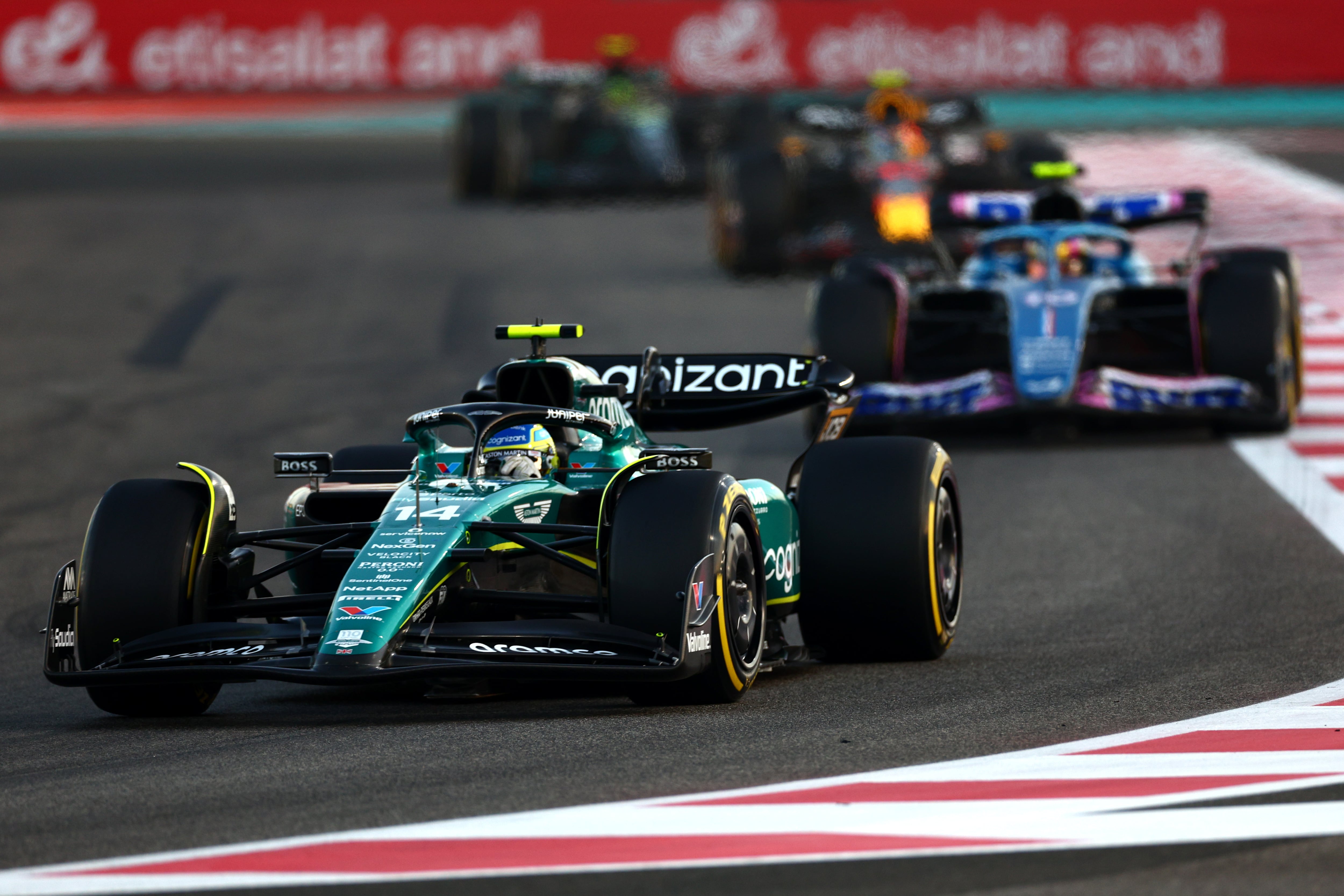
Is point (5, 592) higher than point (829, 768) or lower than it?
lower

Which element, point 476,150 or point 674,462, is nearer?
point 674,462

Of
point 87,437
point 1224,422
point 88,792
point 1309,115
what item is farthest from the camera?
point 1309,115

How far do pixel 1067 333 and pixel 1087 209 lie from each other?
2262 millimetres

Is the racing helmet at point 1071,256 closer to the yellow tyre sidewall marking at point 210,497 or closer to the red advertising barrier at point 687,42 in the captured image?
the yellow tyre sidewall marking at point 210,497

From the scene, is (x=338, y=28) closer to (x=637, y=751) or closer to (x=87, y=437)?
(x=87, y=437)

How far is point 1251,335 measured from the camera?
50.9ft

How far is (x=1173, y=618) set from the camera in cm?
1035

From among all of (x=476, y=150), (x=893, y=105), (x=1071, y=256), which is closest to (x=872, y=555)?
(x=1071, y=256)

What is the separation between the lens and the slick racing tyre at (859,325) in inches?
623

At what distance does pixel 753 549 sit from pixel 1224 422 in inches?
305

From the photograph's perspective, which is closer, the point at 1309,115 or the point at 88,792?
the point at 88,792

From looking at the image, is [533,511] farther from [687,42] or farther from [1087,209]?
[687,42]

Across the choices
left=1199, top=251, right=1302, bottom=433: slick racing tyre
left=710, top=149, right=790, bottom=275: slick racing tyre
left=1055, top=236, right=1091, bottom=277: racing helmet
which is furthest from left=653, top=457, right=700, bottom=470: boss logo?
left=710, top=149, right=790, bottom=275: slick racing tyre

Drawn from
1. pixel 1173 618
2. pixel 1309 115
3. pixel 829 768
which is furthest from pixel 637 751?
pixel 1309 115
